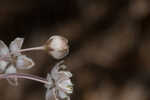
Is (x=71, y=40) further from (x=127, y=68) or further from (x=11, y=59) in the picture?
(x=11, y=59)

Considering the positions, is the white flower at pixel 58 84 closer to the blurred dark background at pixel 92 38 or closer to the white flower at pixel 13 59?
the white flower at pixel 13 59

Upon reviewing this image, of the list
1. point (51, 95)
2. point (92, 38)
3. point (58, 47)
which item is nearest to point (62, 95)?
point (51, 95)

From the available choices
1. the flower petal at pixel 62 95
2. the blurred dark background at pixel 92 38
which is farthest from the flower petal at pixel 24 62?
the blurred dark background at pixel 92 38

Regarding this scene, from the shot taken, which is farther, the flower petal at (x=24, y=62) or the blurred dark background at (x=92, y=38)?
the blurred dark background at (x=92, y=38)

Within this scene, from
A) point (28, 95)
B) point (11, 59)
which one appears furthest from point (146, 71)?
point (11, 59)

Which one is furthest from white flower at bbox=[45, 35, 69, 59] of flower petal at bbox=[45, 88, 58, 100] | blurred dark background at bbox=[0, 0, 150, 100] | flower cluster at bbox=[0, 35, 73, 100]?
blurred dark background at bbox=[0, 0, 150, 100]

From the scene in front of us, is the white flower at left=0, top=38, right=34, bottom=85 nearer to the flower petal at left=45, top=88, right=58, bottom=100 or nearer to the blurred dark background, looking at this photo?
the flower petal at left=45, top=88, right=58, bottom=100
